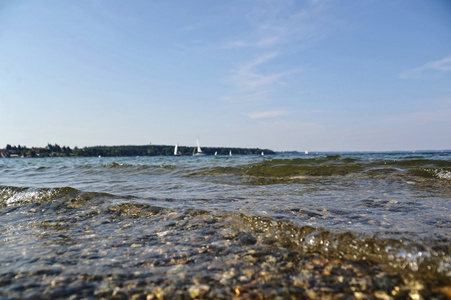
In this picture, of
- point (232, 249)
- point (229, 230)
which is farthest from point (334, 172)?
point (232, 249)

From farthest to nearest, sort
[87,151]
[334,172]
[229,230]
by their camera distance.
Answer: [87,151] < [334,172] < [229,230]

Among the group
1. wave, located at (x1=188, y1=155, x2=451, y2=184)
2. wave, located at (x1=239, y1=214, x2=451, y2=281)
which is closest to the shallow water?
wave, located at (x1=239, y1=214, x2=451, y2=281)

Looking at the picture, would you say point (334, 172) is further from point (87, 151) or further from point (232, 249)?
point (87, 151)

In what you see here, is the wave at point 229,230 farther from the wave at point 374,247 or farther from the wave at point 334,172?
the wave at point 334,172

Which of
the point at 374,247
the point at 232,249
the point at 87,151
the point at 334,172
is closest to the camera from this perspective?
the point at 374,247

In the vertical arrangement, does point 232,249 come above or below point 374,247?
below

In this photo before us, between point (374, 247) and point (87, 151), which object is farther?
point (87, 151)

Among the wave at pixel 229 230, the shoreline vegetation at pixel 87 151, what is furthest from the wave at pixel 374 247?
the shoreline vegetation at pixel 87 151

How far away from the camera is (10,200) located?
8.16m

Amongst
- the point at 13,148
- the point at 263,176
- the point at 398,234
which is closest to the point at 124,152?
the point at 13,148

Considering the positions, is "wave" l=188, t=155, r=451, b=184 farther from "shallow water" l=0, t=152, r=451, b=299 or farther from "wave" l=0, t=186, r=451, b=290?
"wave" l=0, t=186, r=451, b=290

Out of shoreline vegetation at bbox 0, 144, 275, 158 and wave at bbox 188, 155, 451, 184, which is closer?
wave at bbox 188, 155, 451, 184

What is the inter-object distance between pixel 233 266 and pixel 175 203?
3843 mm

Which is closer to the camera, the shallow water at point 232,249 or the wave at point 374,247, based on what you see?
the shallow water at point 232,249
